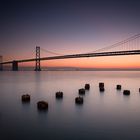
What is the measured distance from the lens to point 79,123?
941 cm

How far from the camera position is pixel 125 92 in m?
19.8

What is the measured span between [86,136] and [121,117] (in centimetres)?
390

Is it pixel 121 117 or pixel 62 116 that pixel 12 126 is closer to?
pixel 62 116

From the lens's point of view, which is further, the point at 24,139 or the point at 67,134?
the point at 67,134

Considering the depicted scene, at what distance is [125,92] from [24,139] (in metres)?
14.7

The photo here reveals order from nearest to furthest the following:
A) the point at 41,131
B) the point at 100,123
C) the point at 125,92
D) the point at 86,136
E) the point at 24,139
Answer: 1. the point at 24,139
2. the point at 86,136
3. the point at 41,131
4. the point at 100,123
5. the point at 125,92

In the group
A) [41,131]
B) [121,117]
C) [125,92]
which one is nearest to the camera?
[41,131]

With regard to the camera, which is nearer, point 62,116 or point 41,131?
point 41,131

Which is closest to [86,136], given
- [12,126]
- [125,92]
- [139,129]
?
[139,129]

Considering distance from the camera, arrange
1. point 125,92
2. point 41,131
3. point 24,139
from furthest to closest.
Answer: point 125,92 → point 41,131 → point 24,139

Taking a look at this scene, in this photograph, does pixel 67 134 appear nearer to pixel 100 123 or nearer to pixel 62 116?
pixel 100 123

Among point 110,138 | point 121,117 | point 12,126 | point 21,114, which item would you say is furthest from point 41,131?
point 121,117

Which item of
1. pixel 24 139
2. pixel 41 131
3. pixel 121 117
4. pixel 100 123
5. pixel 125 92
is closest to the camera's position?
pixel 24 139

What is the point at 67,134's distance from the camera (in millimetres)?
7664
